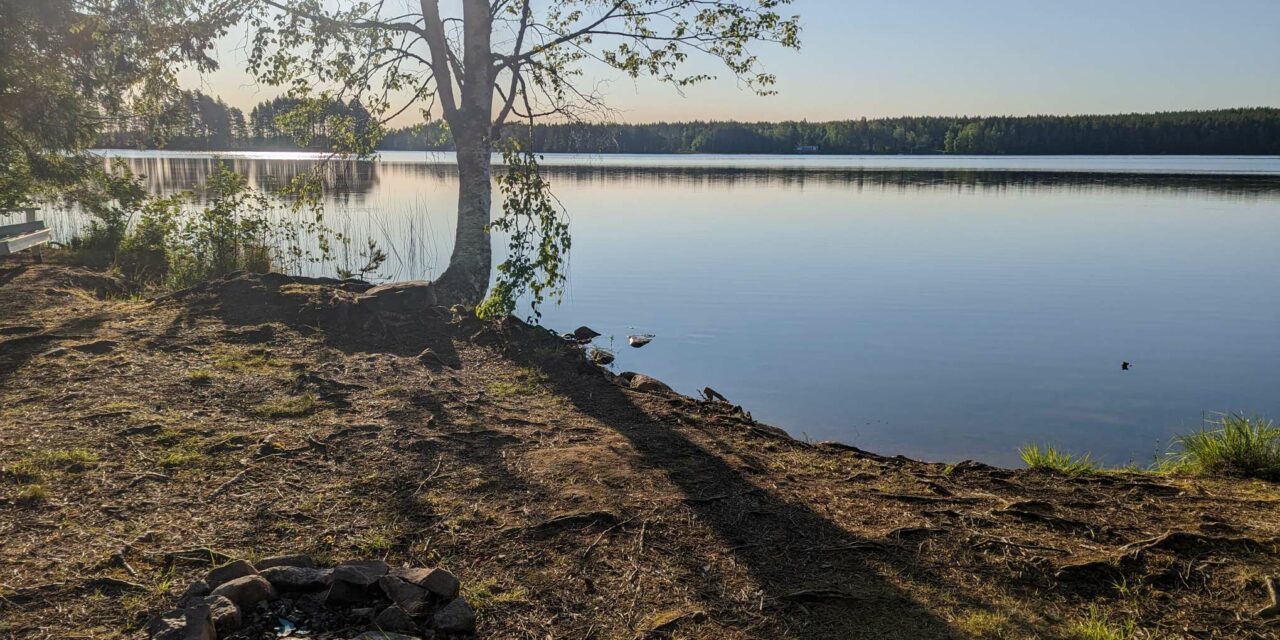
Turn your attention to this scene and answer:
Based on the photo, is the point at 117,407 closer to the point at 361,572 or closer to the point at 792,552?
the point at 361,572

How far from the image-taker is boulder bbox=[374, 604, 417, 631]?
359cm

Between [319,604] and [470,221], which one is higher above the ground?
[470,221]

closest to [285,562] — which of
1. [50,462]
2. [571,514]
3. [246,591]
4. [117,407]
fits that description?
[246,591]

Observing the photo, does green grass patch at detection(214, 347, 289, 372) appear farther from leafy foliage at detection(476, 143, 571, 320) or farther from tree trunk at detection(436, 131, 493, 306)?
tree trunk at detection(436, 131, 493, 306)

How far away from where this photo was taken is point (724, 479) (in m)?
5.76

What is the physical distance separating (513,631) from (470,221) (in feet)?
26.2

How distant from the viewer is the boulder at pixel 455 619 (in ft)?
12.1

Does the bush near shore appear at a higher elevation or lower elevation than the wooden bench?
lower

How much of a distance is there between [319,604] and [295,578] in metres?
0.19

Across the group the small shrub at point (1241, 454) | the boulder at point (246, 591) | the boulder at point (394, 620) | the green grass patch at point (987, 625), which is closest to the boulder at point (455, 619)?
the boulder at point (394, 620)

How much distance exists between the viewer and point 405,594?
149 inches

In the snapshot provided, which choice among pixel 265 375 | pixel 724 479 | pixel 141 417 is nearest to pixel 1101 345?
pixel 724 479

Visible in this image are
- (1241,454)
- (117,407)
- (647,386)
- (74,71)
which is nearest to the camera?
(117,407)

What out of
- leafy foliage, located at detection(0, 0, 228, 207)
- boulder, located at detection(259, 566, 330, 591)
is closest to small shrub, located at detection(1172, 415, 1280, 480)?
boulder, located at detection(259, 566, 330, 591)
